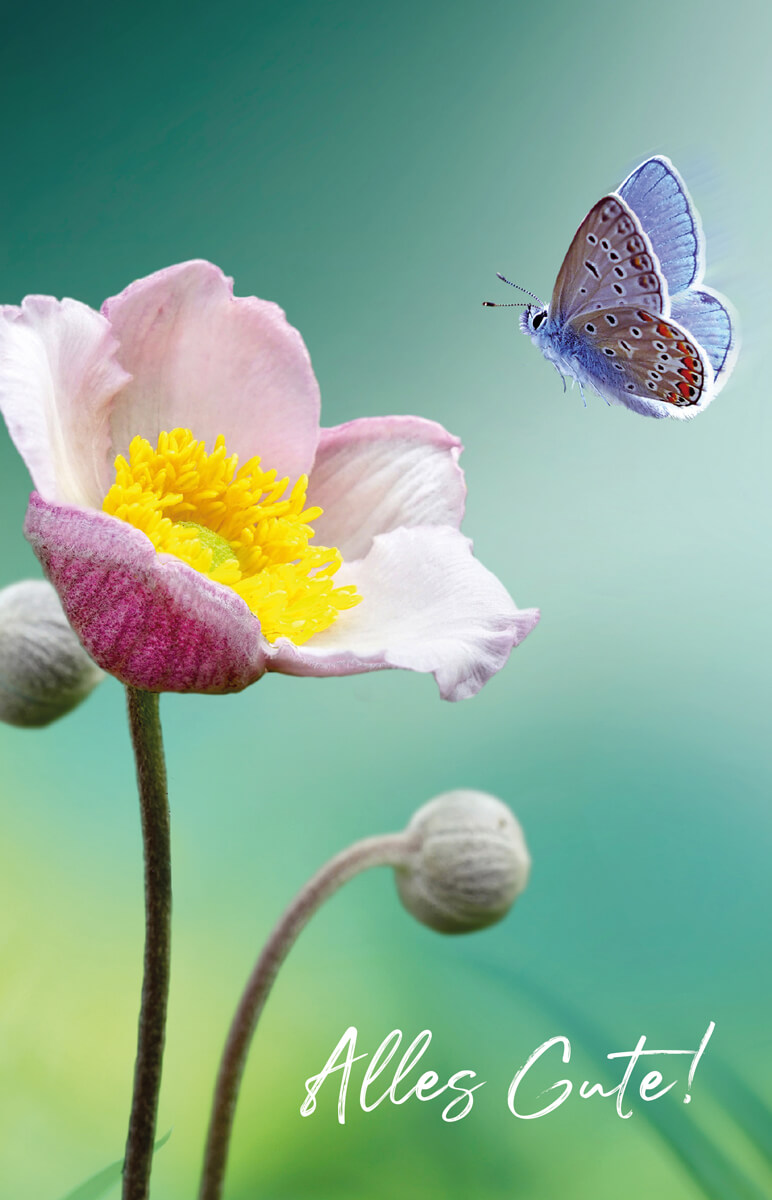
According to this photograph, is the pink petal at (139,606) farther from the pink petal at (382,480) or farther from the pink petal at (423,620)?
the pink petal at (382,480)

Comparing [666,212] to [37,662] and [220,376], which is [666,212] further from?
[37,662]

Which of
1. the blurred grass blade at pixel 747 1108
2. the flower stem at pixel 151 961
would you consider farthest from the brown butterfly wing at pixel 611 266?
the blurred grass blade at pixel 747 1108

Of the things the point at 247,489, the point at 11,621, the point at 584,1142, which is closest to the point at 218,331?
the point at 247,489

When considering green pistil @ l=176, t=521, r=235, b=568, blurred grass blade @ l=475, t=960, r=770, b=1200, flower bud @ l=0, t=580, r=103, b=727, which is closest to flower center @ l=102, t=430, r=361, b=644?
green pistil @ l=176, t=521, r=235, b=568

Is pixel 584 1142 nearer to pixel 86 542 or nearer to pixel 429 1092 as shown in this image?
pixel 429 1092

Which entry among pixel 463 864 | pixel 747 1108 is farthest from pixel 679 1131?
pixel 463 864

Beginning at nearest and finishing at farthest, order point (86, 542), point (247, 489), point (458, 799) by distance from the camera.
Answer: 1. point (86, 542)
2. point (247, 489)
3. point (458, 799)
